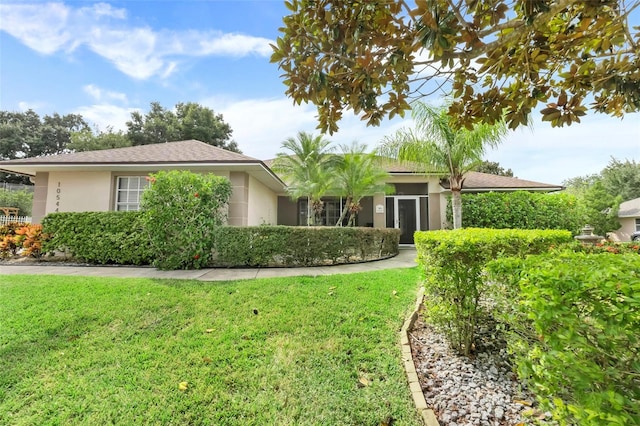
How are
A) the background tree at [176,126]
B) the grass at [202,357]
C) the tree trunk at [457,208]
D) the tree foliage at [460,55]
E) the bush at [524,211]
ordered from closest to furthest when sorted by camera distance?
1. the tree foliage at [460,55]
2. the grass at [202,357]
3. the tree trunk at [457,208]
4. the bush at [524,211]
5. the background tree at [176,126]

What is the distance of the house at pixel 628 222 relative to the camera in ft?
78.4

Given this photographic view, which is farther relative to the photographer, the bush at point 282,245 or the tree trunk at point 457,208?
the tree trunk at point 457,208

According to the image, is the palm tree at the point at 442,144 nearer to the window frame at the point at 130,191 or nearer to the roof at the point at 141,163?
the roof at the point at 141,163

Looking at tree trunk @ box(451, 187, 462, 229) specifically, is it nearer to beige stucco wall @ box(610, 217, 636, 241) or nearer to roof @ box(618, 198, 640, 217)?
roof @ box(618, 198, 640, 217)

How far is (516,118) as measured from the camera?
3299 millimetres

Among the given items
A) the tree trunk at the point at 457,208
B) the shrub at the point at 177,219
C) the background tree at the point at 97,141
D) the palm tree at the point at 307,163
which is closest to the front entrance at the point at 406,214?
the palm tree at the point at 307,163

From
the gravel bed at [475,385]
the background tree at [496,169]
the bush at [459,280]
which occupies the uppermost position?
the background tree at [496,169]

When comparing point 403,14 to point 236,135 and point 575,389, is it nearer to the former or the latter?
point 575,389

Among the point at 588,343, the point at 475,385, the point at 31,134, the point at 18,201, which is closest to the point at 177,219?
the point at 475,385

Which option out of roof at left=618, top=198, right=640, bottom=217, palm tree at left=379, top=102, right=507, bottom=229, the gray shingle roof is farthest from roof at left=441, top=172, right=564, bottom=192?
roof at left=618, top=198, right=640, bottom=217

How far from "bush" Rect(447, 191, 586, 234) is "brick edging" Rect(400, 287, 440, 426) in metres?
11.3

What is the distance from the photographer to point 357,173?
Result: 45.8 feet

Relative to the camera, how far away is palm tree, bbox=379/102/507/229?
992cm

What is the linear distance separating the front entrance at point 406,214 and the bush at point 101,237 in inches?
513
